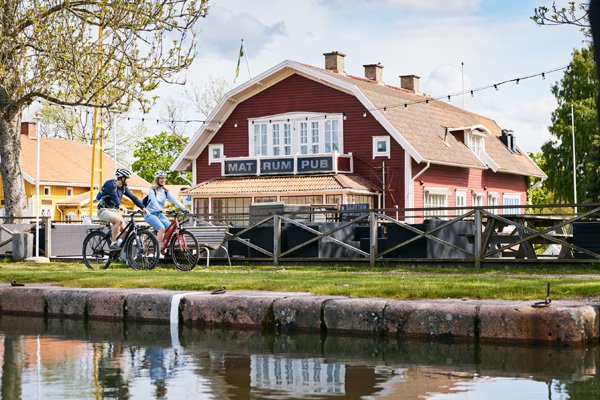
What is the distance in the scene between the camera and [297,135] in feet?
128

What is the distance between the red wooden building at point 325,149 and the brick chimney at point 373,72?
125 inches

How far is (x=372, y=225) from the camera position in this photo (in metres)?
16.9

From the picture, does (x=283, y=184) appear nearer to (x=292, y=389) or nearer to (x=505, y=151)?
(x=505, y=151)

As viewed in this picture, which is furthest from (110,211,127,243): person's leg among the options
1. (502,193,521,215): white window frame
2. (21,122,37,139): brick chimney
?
(21,122,37,139): brick chimney

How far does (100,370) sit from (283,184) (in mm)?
30106

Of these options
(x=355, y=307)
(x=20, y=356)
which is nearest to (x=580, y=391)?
(x=355, y=307)

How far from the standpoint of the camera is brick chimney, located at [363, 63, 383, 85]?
45438 millimetres

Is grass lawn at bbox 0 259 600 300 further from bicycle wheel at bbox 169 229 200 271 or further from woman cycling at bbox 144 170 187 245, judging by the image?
bicycle wheel at bbox 169 229 200 271

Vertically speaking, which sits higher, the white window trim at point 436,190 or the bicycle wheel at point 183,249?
the white window trim at point 436,190

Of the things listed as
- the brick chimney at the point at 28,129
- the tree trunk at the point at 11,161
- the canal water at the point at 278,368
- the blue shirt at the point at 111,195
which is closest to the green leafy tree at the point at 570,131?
the brick chimney at the point at 28,129

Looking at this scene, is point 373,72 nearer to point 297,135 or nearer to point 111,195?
point 297,135

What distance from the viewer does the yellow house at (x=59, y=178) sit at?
52.9 m

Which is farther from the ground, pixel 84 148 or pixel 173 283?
pixel 84 148

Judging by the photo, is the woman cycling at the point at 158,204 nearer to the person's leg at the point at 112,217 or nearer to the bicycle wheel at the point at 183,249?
the bicycle wheel at the point at 183,249
